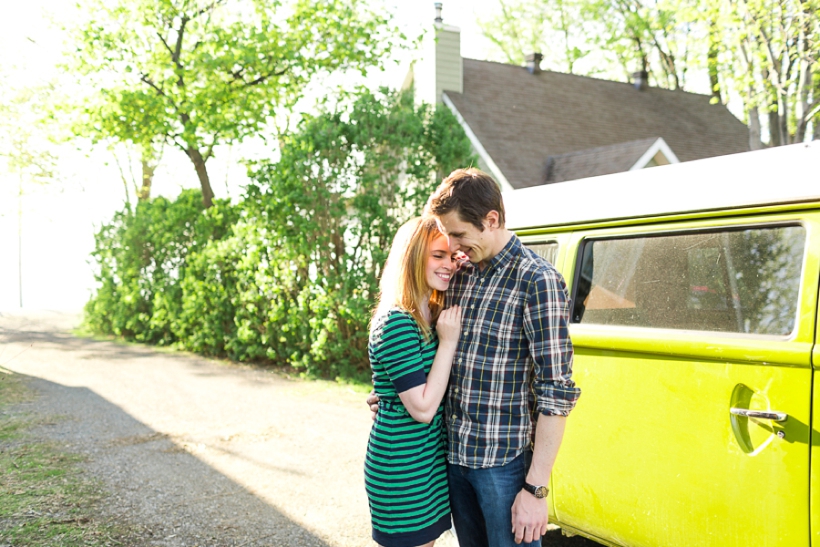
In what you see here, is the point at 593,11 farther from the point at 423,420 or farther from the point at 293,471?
the point at 423,420

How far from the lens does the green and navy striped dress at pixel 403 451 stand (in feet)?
8.48

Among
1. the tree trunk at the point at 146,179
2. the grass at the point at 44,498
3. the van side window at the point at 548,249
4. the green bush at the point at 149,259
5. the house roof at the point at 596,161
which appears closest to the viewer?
the van side window at the point at 548,249

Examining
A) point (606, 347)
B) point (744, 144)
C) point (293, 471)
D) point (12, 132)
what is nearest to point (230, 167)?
point (12, 132)

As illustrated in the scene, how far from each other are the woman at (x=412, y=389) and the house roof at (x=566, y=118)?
15.6 metres

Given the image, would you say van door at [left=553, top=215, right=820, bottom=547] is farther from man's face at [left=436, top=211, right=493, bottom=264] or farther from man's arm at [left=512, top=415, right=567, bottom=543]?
man's face at [left=436, top=211, right=493, bottom=264]

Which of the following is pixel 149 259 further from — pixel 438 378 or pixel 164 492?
pixel 438 378

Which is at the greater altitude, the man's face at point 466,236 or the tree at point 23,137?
the tree at point 23,137

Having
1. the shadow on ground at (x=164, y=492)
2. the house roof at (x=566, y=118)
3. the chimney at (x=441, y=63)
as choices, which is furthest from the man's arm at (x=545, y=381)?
the chimney at (x=441, y=63)

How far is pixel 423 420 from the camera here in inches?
101

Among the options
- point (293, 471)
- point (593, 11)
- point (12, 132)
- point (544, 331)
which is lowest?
point (293, 471)

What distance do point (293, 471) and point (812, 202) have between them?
509 centimetres

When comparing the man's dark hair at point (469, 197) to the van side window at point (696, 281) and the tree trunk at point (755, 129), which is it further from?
the tree trunk at point (755, 129)

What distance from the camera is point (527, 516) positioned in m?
2.49

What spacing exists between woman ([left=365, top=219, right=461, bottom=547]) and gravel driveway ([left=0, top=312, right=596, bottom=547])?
2.44 meters
